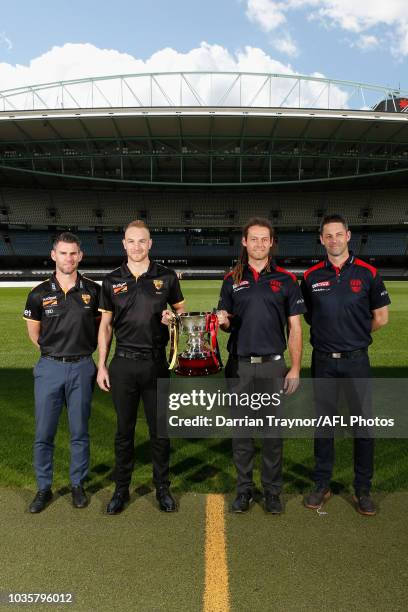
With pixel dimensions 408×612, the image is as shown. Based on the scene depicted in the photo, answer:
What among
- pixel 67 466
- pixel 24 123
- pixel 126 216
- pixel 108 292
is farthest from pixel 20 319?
pixel 126 216

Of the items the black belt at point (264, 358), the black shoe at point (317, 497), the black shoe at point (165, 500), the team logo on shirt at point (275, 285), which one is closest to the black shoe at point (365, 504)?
the black shoe at point (317, 497)

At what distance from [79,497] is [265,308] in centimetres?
201

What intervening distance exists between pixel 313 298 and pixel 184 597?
218 centimetres

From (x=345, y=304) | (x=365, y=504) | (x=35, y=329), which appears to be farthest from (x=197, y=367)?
(x=365, y=504)

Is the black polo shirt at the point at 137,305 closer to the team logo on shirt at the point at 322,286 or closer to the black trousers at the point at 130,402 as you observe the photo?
the black trousers at the point at 130,402

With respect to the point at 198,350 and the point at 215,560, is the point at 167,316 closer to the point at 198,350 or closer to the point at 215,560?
the point at 198,350

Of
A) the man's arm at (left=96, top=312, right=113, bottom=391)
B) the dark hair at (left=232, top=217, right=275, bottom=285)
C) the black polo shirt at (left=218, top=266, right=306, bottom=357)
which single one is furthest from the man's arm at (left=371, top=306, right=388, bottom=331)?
the man's arm at (left=96, top=312, right=113, bottom=391)

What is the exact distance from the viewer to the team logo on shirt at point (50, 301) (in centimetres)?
346

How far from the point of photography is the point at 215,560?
2.67m

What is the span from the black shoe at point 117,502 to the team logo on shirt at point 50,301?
1518mm

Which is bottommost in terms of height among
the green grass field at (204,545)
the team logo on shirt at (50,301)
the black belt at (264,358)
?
the green grass field at (204,545)

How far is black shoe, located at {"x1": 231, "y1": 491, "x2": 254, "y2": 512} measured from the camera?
10.5 feet

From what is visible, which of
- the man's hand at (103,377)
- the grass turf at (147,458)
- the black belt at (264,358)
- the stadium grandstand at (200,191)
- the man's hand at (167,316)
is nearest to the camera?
the man's hand at (167,316)

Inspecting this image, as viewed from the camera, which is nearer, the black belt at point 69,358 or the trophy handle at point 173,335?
the trophy handle at point 173,335
